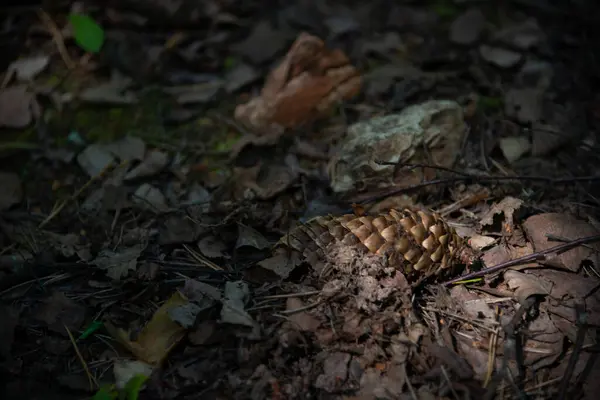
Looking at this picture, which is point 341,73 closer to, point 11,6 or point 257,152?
point 257,152

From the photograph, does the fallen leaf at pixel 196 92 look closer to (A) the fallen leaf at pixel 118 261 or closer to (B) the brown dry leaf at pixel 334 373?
(A) the fallen leaf at pixel 118 261

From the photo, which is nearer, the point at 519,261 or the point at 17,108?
the point at 519,261

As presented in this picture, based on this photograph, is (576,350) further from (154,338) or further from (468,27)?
(468,27)

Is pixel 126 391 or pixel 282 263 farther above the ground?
pixel 282 263

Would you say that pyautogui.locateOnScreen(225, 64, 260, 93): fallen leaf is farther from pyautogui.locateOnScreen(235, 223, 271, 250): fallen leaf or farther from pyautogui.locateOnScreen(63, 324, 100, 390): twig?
pyautogui.locateOnScreen(63, 324, 100, 390): twig

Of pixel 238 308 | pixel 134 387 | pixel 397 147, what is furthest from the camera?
pixel 397 147

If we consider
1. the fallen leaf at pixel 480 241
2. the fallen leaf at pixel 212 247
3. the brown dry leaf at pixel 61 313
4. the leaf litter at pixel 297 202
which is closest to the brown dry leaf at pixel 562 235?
the leaf litter at pixel 297 202

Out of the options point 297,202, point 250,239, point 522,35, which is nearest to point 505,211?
point 297,202
